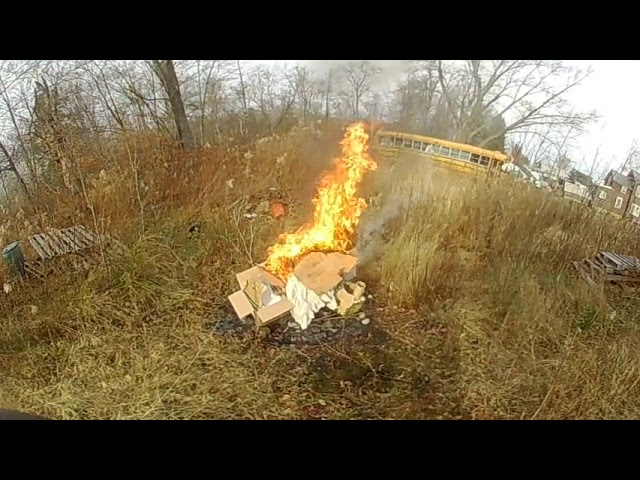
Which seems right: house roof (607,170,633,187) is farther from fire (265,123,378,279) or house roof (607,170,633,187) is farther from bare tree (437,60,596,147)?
fire (265,123,378,279)

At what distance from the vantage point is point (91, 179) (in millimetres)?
2062

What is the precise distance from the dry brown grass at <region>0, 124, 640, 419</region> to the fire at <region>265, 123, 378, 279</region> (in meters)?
0.05

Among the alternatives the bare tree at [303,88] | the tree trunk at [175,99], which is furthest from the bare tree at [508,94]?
the tree trunk at [175,99]

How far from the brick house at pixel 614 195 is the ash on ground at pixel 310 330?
1008mm

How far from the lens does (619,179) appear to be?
203 centimetres

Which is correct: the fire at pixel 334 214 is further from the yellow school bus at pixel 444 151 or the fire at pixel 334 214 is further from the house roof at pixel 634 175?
the house roof at pixel 634 175

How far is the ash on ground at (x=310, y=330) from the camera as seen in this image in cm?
205

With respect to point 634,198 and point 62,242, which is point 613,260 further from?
point 62,242

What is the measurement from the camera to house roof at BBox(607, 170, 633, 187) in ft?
6.62

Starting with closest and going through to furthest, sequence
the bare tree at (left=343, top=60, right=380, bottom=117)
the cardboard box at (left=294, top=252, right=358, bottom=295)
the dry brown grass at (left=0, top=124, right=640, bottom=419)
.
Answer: the bare tree at (left=343, top=60, right=380, bottom=117), the dry brown grass at (left=0, top=124, right=640, bottom=419), the cardboard box at (left=294, top=252, right=358, bottom=295)

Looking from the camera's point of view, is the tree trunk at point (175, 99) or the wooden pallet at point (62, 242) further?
the wooden pallet at point (62, 242)

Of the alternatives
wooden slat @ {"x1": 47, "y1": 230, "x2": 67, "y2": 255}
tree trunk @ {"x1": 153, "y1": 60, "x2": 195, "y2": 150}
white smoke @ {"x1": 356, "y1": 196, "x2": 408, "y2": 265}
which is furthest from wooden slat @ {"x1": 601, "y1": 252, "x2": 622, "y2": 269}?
wooden slat @ {"x1": 47, "y1": 230, "x2": 67, "y2": 255}

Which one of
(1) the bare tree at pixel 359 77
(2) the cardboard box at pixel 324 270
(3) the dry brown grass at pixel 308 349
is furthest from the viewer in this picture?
(2) the cardboard box at pixel 324 270
